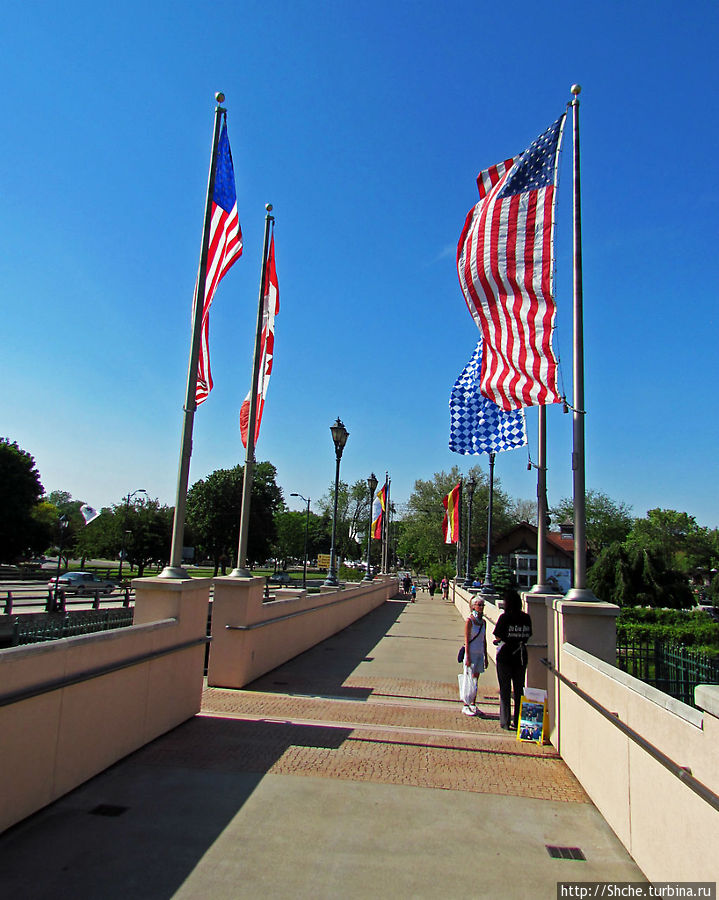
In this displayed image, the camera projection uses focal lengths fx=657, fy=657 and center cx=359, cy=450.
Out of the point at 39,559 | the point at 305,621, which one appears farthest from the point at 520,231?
the point at 39,559

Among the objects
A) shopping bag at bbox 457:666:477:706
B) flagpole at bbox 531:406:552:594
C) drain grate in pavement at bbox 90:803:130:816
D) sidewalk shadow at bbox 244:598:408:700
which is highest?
flagpole at bbox 531:406:552:594

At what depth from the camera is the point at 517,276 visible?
8.21 m

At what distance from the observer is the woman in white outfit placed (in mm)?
9398

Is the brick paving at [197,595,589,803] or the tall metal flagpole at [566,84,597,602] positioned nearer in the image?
the brick paving at [197,595,589,803]

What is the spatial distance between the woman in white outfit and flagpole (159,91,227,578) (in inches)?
163

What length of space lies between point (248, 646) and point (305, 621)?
176 inches

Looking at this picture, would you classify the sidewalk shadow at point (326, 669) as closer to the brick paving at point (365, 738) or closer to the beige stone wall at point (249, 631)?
the brick paving at point (365, 738)

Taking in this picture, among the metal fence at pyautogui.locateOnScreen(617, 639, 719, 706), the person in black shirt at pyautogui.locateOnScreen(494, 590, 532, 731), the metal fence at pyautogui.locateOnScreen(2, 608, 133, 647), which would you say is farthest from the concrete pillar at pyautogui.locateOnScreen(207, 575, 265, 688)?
the metal fence at pyautogui.locateOnScreen(617, 639, 719, 706)

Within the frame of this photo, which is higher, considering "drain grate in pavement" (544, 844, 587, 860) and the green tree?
the green tree

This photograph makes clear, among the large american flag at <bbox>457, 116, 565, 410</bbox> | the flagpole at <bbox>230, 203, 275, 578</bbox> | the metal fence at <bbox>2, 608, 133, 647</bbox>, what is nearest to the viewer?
the large american flag at <bbox>457, 116, 565, 410</bbox>

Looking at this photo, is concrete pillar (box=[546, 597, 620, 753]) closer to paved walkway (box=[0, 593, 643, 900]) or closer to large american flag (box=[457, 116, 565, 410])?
paved walkway (box=[0, 593, 643, 900])

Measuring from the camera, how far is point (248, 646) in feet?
33.8

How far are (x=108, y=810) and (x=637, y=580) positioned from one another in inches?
1543

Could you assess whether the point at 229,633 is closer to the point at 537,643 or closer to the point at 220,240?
the point at 537,643
